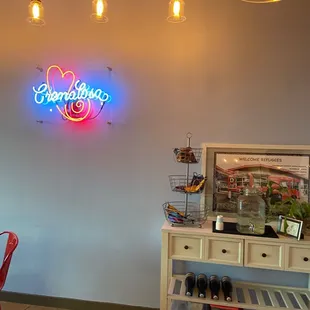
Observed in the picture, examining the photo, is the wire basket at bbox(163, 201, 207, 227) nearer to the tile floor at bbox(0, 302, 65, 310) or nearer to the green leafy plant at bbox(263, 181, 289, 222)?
the green leafy plant at bbox(263, 181, 289, 222)

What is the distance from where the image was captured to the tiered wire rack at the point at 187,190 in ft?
6.91

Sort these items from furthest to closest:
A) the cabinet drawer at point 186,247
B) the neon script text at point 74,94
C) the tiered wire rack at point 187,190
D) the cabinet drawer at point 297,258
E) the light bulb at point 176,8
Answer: the neon script text at point 74,94 < the tiered wire rack at point 187,190 < the cabinet drawer at point 186,247 < the cabinet drawer at point 297,258 < the light bulb at point 176,8

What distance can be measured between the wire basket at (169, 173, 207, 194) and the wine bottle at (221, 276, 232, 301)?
68 cm

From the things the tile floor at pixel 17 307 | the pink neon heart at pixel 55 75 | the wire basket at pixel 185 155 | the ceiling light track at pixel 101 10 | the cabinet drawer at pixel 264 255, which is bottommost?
the tile floor at pixel 17 307

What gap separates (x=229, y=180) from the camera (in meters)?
2.26

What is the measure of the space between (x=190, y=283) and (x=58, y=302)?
1228mm

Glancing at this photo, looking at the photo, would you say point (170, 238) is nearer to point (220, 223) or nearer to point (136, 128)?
point (220, 223)

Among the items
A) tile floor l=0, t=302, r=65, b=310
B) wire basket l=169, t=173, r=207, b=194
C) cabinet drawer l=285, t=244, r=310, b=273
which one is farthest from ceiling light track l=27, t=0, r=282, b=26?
tile floor l=0, t=302, r=65, b=310

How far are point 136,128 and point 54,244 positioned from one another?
1251 mm

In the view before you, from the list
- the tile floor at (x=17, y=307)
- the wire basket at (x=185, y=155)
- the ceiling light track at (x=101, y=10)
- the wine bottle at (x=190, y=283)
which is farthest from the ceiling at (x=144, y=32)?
the tile floor at (x=17, y=307)

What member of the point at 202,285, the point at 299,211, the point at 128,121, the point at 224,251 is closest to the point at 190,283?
the point at 202,285

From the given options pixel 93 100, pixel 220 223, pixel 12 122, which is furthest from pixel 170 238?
pixel 12 122

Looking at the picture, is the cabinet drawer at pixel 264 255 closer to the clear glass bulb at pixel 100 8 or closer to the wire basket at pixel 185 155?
the wire basket at pixel 185 155

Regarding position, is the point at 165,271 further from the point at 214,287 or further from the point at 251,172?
the point at 251,172
